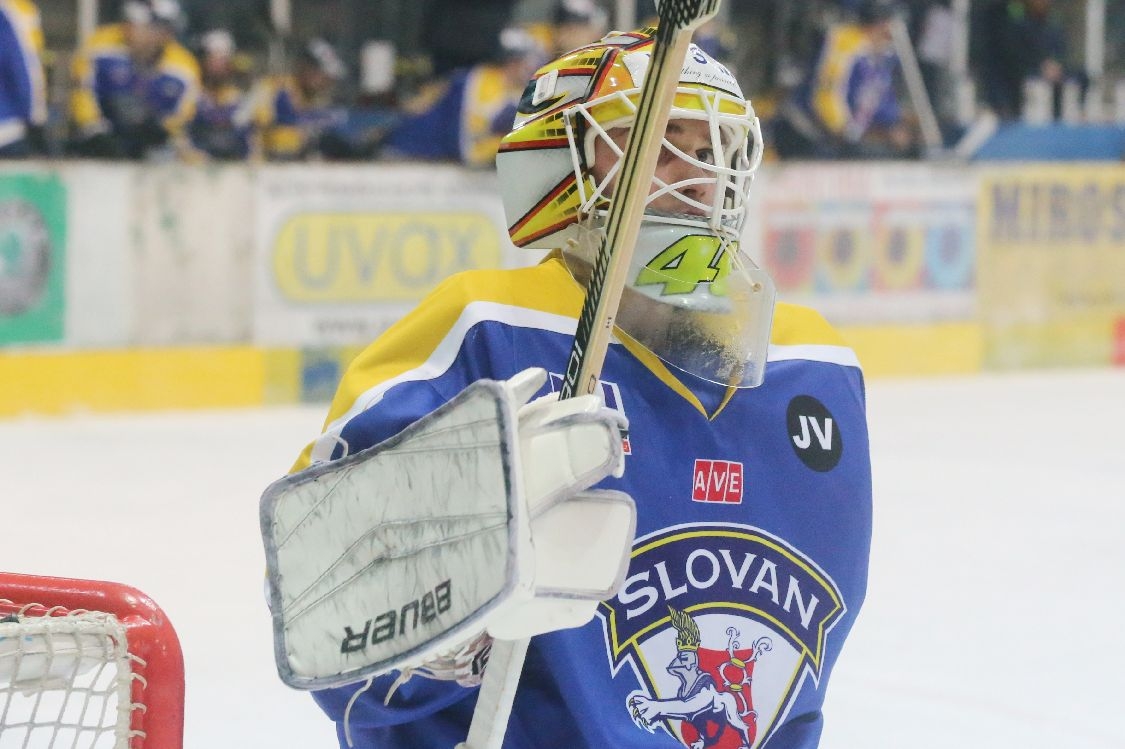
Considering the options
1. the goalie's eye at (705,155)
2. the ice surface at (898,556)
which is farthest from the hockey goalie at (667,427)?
the ice surface at (898,556)

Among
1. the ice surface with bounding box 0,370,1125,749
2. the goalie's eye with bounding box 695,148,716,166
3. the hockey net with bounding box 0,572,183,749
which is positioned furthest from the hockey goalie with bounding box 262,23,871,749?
the ice surface with bounding box 0,370,1125,749

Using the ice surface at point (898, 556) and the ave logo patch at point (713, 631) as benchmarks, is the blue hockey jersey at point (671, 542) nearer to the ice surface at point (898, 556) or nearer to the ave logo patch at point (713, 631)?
the ave logo patch at point (713, 631)

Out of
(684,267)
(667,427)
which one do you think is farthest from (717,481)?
(684,267)

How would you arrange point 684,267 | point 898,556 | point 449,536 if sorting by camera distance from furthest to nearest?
point 898,556 → point 684,267 → point 449,536

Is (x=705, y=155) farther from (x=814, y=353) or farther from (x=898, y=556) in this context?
(x=898, y=556)

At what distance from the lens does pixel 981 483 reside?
15.0 feet

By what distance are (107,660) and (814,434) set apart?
0.70 m

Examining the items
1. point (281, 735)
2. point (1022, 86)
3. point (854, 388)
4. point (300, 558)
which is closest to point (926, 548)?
point (281, 735)

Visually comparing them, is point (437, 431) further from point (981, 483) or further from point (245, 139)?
point (245, 139)

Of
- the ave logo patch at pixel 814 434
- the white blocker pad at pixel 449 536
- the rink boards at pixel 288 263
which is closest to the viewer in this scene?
the white blocker pad at pixel 449 536

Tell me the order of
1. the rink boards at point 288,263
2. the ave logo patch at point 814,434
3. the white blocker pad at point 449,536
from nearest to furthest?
the white blocker pad at point 449,536 < the ave logo patch at point 814,434 < the rink boards at point 288,263

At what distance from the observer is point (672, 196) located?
1.46 metres

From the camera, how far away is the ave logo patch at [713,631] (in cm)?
144

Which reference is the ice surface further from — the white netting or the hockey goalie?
the white netting
